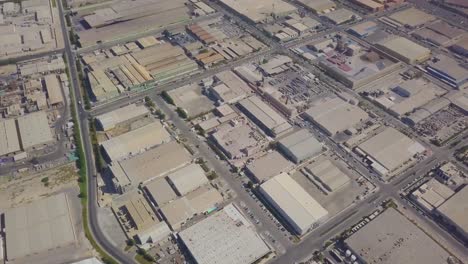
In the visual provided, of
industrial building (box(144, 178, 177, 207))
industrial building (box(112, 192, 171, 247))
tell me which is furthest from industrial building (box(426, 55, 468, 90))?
industrial building (box(112, 192, 171, 247))

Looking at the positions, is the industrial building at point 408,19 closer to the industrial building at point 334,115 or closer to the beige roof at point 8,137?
the industrial building at point 334,115

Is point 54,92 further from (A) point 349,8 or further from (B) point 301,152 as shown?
(A) point 349,8

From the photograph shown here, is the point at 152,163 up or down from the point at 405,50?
down

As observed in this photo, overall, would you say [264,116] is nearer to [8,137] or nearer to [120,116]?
[120,116]

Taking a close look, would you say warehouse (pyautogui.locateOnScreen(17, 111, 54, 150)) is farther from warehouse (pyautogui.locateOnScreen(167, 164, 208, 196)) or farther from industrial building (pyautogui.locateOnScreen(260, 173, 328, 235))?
industrial building (pyautogui.locateOnScreen(260, 173, 328, 235))

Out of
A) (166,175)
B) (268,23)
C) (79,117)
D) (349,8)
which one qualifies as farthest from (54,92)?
(349,8)

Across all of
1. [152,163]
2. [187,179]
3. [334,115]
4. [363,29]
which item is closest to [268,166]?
[187,179]
